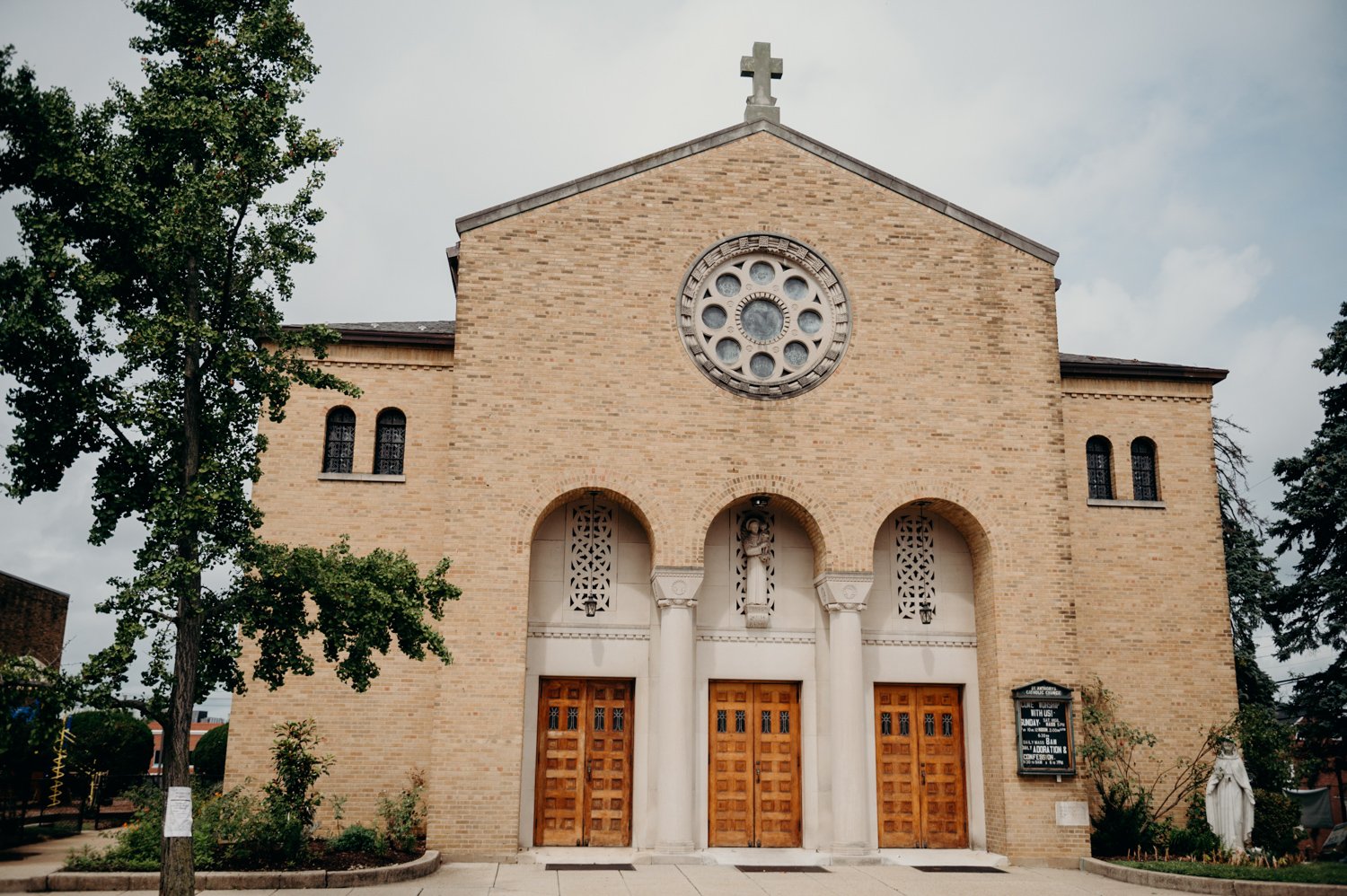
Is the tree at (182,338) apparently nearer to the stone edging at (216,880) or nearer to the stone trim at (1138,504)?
the stone edging at (216,880)

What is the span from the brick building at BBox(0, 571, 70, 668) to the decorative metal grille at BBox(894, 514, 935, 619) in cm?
1751

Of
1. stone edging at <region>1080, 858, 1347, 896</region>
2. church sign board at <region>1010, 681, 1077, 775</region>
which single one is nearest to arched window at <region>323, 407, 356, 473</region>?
church sign board at <region>1010, 681, 1077, 775</region>

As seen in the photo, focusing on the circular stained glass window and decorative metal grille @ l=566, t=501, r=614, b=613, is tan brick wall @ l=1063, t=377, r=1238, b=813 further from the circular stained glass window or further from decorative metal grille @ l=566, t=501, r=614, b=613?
decorative metal grille @ l=566, t=501, r=614, b=613

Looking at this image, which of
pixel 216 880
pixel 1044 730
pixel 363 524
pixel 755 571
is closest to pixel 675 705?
pixel 755 571

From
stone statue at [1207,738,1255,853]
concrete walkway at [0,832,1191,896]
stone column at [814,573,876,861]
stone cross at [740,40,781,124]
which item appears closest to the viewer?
concrete walkway at [0,832,1191,896]

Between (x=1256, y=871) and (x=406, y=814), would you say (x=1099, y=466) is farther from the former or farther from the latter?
(x=406, y=814)

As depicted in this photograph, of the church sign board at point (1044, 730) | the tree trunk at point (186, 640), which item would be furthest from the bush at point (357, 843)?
the church sign board at point (1044, 730)

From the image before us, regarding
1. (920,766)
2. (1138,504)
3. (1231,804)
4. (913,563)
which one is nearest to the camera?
(1231,804)

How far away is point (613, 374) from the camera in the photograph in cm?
1925

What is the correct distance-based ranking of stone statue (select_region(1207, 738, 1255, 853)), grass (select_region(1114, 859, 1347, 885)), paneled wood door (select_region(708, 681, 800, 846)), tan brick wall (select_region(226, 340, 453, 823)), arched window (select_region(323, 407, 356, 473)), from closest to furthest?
grass (select_region(1114, 859, 1347, 885)), stone statue (select_region(1207, 738, 1255, 853)), paneled wood door (select_region(708, 681, 800, 846)), tan brick wall (select_region(226, 340, 453, 823)), arched window (select_region(323, 407, 356, 473))

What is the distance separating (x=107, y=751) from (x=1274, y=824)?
2176cm

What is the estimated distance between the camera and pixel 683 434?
755 inches

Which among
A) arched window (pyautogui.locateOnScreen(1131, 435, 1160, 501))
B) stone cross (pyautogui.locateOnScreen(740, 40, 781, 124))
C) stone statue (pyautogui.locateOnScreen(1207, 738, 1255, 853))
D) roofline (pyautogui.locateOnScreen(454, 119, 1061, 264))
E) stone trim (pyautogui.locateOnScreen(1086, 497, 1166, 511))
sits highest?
stone cross (pyautogui.locateOnScreen(740, 40, 781, 124))

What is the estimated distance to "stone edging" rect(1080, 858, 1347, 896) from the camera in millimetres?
15570
